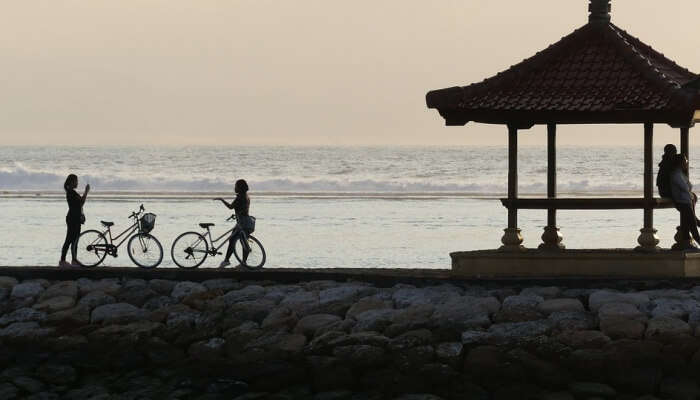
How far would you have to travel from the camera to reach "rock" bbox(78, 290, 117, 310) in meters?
15.8

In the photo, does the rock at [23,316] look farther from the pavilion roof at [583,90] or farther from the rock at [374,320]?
the pavilion roof at [583,90]

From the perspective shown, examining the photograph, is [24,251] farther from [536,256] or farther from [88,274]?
[536,256]

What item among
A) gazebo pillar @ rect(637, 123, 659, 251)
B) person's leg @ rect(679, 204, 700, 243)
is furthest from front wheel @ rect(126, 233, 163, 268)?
person's leg @ rect(679, 204, 700, 243)

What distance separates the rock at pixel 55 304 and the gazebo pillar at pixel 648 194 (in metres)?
7.64

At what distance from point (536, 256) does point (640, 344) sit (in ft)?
9.10

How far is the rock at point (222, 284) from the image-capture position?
16.0 metres

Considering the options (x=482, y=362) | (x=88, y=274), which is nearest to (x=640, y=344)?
(x=482, y=362)

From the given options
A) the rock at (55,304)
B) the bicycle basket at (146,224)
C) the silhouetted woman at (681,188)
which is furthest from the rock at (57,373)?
the silhouetted woman at (681,188)

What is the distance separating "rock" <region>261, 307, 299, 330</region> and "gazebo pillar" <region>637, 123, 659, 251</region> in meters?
4.92

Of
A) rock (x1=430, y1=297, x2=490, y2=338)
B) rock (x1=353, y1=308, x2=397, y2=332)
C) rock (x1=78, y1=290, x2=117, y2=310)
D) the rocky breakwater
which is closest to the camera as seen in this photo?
the rocky breakwater

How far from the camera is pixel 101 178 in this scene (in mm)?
75688

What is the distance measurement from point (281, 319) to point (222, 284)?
168 centimetres

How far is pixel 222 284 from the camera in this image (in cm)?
1609

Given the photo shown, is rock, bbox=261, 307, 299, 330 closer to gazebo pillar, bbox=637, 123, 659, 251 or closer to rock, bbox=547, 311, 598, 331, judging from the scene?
rock, bbox=547, 311, 598, 331
